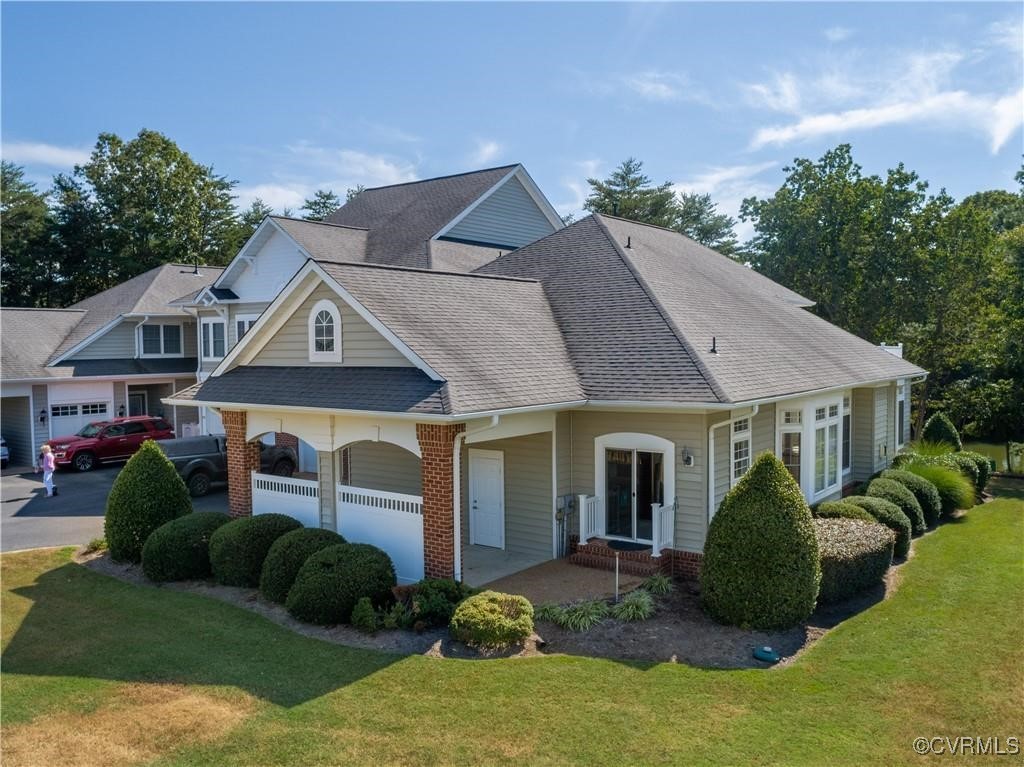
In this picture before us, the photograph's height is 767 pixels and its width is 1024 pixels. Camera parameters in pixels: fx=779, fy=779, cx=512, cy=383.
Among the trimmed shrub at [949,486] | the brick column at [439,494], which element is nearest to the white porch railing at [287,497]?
the brick column at [439,494]

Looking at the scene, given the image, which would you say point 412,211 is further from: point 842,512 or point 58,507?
point 842,512

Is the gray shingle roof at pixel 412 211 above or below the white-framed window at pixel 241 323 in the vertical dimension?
above

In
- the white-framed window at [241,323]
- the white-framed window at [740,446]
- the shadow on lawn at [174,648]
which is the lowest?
the shadow on lawn at [174,648]

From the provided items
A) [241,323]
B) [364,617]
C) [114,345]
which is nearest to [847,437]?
[364,617]

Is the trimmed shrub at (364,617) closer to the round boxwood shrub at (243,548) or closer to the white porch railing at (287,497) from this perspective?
the round boxwood shrub at (243,548)

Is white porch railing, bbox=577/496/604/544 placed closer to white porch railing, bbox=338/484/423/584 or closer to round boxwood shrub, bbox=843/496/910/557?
white porch railing, bbox=338/484/423/584

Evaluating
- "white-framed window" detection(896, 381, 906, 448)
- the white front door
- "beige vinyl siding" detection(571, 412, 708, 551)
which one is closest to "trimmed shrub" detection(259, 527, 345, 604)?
the white front door
